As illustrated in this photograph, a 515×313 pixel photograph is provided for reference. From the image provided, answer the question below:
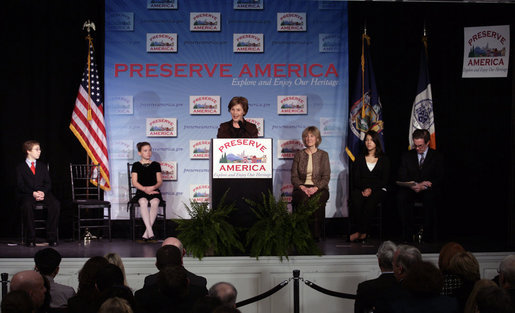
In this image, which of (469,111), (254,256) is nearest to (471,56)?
(469,111)

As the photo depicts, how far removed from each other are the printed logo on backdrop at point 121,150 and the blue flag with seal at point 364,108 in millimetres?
2900

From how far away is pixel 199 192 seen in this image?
28.1ft

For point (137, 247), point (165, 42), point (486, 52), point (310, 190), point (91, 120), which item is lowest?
point (137, 247)

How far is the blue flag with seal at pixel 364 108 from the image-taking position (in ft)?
27.2

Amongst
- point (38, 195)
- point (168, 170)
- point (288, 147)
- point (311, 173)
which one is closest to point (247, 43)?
point (288, 147)

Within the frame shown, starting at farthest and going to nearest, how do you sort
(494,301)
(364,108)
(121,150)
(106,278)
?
(121,150) → (364,108) → (106,278) → (494,301)

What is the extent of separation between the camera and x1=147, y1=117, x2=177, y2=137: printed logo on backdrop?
28.0 feet

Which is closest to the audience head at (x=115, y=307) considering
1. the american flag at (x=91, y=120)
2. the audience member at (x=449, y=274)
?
the audience member at (x=449, y=274)

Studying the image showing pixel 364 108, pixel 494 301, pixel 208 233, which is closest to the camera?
pixel 494 301

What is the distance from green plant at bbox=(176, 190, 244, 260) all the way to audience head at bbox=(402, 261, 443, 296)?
2618 mm

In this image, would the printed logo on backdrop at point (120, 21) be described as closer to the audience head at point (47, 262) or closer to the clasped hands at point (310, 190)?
the clasped hands at point (310, 190)

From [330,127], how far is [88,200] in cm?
334

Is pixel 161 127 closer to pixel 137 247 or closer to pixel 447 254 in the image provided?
pixel 137 247

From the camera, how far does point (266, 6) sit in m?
8.66
